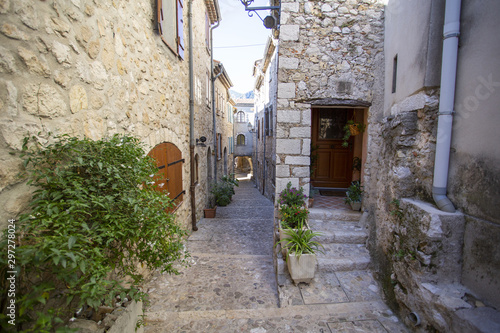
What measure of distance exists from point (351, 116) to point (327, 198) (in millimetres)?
2256

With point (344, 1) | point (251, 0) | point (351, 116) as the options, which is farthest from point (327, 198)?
point (251, 0)

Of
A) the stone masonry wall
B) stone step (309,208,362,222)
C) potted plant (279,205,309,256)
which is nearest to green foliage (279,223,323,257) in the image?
potted plant (279,205,309,256)

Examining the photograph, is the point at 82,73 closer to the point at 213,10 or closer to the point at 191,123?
the point at 191,123

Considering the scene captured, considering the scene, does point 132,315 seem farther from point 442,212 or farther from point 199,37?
point 199,37

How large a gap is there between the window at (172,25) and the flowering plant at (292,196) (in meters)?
3.25

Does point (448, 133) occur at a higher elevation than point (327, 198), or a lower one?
higher

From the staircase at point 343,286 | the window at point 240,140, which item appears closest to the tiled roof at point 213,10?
the staircase at point 343,286

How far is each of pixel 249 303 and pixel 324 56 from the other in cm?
395

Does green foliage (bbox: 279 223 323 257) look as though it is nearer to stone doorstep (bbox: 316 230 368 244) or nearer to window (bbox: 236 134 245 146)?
stone doorstep (bbox: 316 230 368 244)

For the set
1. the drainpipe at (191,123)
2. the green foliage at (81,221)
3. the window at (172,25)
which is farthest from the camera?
the drainpipe at (191,123)

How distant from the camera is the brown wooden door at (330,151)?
6605mm

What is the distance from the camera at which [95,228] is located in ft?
4.77

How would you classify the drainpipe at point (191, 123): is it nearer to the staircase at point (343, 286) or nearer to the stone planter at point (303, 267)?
the staircase at point (343, 286)

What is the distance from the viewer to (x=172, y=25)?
470 centimetres
